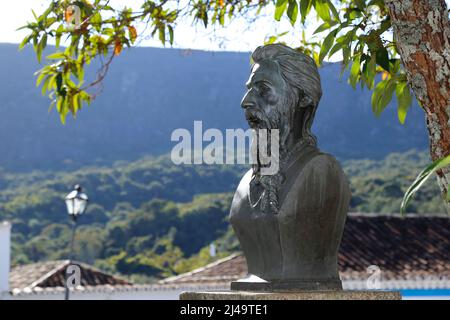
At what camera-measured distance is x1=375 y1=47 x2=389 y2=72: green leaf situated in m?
4.99

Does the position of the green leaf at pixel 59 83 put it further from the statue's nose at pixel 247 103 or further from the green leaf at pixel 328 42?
the statue's nose at pixel 247 103

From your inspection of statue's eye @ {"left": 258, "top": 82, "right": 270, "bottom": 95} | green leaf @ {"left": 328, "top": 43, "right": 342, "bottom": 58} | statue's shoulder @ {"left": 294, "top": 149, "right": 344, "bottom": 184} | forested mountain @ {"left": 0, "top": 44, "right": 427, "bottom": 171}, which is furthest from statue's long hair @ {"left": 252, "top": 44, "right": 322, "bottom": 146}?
forested mountain @ {"left": 0, "top": 44, "right": 427, "bottom": 171}

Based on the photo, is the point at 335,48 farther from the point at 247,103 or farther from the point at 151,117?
the point at 151,117

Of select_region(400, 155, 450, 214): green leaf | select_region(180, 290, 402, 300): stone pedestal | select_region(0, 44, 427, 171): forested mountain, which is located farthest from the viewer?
select_region(0, 44, 427, 171): forested mountain

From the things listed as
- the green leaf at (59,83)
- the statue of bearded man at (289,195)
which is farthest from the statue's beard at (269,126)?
the green leaf at (59,83)

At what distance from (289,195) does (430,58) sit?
0.99 meters

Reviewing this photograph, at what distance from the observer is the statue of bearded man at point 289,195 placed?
418cm

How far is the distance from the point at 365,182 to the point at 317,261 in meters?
33.3

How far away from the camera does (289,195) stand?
419cm

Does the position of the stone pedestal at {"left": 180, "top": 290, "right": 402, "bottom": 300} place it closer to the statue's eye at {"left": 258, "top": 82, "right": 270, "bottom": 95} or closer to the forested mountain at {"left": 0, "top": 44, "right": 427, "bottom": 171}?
the statue's eye at {"left": 258, "top": 82, "right": 270, "bottom": 95}

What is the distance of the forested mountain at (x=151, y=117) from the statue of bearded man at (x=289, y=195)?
48.0 meters

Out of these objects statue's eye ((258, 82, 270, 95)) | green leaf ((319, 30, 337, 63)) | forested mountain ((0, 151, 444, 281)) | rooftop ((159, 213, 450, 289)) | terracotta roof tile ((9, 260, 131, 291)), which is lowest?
forested mountain ((0, 151, 444, 281))

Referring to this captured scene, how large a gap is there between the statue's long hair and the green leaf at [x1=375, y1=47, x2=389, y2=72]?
671mm
